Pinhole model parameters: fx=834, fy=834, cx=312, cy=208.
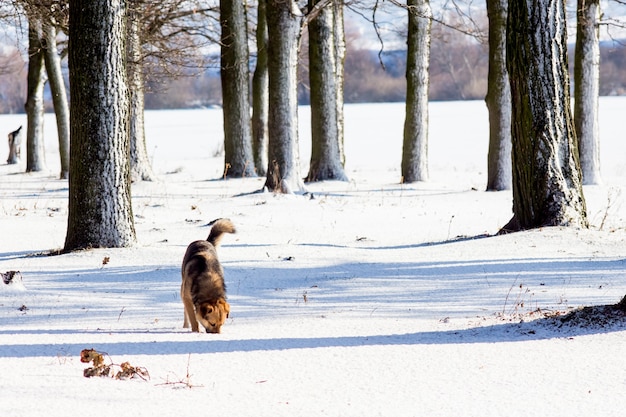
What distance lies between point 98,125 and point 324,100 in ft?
35.8

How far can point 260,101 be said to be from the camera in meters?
24.4

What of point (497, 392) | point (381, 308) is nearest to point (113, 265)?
point (381, 308)

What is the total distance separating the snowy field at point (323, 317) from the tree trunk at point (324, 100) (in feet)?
15.2

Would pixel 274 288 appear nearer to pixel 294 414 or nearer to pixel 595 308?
pixel 595 308

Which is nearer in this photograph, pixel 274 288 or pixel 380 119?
pixel 274 288

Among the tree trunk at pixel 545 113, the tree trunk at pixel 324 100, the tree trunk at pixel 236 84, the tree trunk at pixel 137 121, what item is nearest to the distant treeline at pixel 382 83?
the tree trunk at pixel 236 84

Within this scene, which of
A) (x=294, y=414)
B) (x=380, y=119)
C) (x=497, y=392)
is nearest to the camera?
(x=294, y=414)

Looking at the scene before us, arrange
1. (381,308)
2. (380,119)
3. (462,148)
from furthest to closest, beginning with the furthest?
(380,119), (462,148), (381,308)

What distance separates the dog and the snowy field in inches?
8.3

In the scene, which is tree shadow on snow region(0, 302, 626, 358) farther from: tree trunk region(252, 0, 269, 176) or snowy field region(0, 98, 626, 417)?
tree trunk region(252, 0, 269, 176)

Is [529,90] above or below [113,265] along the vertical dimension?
above

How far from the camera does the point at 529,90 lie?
10.0 meters

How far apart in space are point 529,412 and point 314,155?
636 inches

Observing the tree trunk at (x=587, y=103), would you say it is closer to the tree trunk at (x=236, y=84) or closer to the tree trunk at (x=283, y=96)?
the tree trunk at (x=283, y=96)
